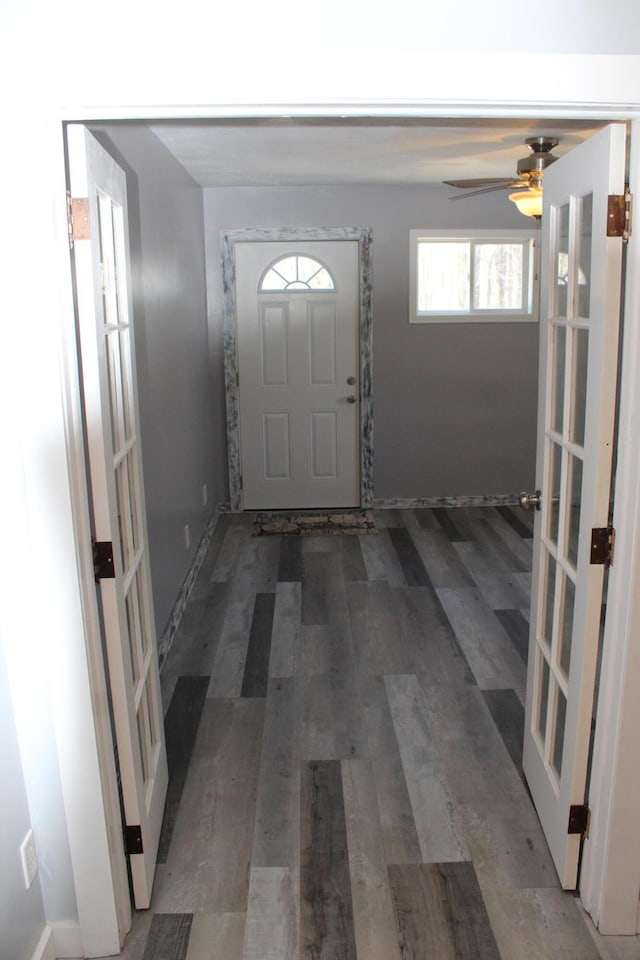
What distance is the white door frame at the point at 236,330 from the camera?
5.62 meters

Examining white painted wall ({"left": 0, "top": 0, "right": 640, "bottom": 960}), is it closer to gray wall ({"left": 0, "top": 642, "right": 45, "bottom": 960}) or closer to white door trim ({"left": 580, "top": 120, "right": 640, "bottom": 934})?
white door trim ({"left": 580, "top": 120, "right": 640, "bottom": 934})

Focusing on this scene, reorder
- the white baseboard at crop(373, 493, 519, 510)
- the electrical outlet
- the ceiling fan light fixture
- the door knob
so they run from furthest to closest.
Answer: the white baseboard at crop(373, 493, 519, 510)
the ceiling fan light fixture
the door knob
the electrical outlet

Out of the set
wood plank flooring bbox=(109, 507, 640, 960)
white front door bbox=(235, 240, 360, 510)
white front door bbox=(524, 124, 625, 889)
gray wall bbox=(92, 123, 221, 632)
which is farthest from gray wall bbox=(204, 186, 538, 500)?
white front door bbox=(524, 124, 625, 889)

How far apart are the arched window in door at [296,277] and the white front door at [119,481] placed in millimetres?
3645

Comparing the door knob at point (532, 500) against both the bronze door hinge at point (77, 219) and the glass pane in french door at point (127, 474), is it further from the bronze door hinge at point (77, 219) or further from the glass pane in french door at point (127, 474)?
the bronze door hinge at point (77, 219)

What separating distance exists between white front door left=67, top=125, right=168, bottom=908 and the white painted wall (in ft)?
0.25

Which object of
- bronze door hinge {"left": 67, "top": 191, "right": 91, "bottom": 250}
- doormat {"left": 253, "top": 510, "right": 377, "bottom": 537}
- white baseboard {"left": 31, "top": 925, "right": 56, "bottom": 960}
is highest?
bronze door hinge {"left": 67, "top": 191, "right": 91, "bottom": 250}

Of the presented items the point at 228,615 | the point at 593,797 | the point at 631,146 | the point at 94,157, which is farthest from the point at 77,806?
the point at 228,615

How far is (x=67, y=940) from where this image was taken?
6.40 feet

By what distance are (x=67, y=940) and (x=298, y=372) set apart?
4410 millimetres

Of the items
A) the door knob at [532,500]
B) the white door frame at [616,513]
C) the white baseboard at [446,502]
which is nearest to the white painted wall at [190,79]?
the white door frame at [616,513]

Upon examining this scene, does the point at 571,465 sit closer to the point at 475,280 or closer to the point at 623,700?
the point at 623,700

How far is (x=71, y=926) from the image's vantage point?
1.95m

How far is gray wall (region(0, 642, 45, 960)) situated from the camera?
169cm
